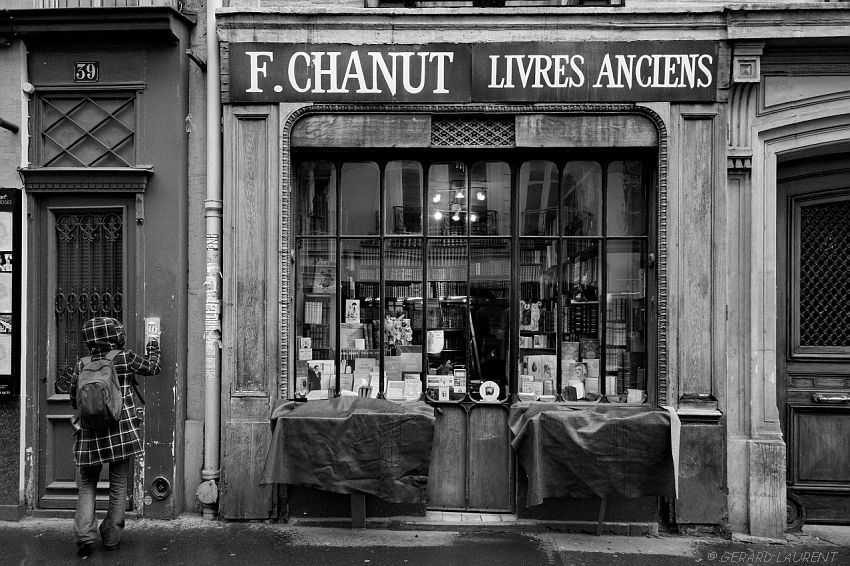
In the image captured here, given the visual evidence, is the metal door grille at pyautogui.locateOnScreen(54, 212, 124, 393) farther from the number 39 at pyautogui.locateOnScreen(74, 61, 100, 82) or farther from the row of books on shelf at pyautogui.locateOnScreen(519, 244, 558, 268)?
the row of books on shelf at pyautogui.locateOnScreen(519, 244, 558, 268)

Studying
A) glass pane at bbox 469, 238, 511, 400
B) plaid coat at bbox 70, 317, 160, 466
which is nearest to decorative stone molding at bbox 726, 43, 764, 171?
glass pane at bbox 469, 238, 511, 400

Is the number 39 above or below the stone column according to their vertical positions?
above

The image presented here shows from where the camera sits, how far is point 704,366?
5.80 m

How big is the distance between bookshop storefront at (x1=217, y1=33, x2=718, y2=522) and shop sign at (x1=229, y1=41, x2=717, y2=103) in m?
0.02

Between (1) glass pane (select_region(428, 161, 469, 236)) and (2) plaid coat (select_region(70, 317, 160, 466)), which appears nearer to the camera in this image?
(2) plaid coat (select_region(70, 317, 160, 466))

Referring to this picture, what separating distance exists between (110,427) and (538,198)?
468 cm

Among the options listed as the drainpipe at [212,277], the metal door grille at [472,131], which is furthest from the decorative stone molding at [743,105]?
the drainpipe at [212,277]

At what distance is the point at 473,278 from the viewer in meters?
6.26

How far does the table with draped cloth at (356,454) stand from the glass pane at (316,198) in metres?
2.03

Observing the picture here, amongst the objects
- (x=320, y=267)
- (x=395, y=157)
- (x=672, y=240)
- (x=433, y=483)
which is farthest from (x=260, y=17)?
(x=433, y=483)

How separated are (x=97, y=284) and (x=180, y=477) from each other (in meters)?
2.20

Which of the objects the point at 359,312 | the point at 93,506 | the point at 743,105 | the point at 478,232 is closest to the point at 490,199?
the point at 478,232

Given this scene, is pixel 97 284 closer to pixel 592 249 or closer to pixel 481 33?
pixel 481 33

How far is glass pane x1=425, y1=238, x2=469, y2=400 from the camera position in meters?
6.27
